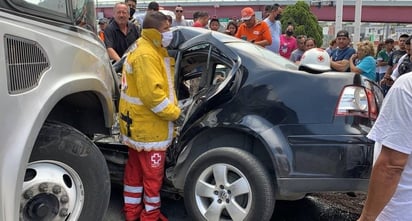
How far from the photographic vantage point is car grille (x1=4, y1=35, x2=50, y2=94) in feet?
7.63

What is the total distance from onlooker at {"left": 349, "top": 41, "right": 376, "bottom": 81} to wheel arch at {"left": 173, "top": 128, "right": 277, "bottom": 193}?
3778 millimetres

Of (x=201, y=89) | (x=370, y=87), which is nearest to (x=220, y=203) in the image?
(x=201, y=89)

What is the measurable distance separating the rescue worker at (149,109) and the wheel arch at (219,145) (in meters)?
0.22

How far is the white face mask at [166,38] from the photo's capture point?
384 cm

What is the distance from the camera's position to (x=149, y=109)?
3.75 m

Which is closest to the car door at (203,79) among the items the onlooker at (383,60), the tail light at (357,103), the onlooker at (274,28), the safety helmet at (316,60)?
the safety helmet at (316,60)

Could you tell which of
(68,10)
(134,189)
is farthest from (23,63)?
(134,189)

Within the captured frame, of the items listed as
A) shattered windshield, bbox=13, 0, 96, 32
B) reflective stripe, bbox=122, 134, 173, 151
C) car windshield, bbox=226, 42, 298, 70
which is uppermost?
shattered windshield, bbox=13, 0, 96, 32

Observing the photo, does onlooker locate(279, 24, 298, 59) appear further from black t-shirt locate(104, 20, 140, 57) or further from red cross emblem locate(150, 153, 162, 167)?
red cross emblem locate(150, 153, 162, 167)

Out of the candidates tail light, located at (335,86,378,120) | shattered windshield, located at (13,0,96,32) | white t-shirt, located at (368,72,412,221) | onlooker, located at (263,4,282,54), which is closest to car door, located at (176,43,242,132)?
tail light, located at (335,86,378,120)

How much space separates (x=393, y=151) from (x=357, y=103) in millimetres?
1774

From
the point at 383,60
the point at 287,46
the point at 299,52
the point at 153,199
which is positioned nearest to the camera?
the point at 153,199

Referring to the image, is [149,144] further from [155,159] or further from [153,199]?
[153,199]

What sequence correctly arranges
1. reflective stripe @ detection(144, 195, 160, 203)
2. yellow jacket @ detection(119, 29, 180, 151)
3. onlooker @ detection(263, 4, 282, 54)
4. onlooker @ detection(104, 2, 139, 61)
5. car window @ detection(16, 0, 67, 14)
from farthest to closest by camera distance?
onlooker @ detection(263, 4, 282, 54)
onlooker @ detection(104, 2, 139, 61)
reflective stripe @ detection(144, 195, 160, 203)
yellow jacket @ detection(119, 29, 180, 151)
car window @ detection(16, 0, 67, 14)
